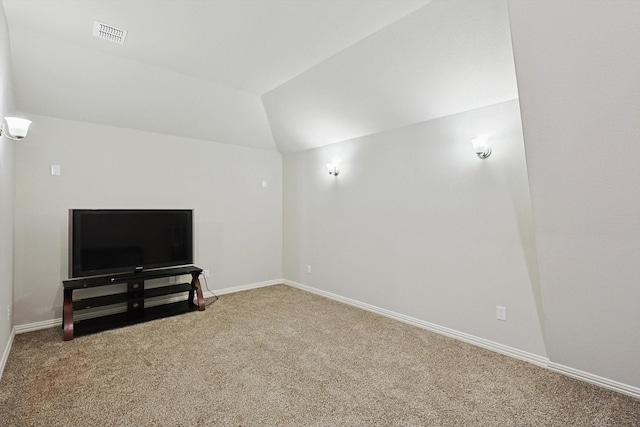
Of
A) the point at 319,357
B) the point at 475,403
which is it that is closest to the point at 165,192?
the point at 319,357

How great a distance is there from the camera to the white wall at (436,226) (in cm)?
272

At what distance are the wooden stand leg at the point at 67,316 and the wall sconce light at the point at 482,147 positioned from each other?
4.14 meters

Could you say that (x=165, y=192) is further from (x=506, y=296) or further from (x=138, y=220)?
(x=506, y=296)

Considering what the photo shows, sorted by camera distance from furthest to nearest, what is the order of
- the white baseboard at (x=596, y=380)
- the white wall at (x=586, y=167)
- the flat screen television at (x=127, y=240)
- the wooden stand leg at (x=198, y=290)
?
the wooden stand leg at (x=198, y=290)
the flat screen television at (x=127, y=240)
the white baseboard at (x=596, y=380)
the white wall at (x=586, y=167)

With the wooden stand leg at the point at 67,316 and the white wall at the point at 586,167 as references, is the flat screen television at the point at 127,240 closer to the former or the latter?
the wooden stand leg at the point at 67,316

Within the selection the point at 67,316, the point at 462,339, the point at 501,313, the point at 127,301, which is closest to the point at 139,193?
the point at 127,301

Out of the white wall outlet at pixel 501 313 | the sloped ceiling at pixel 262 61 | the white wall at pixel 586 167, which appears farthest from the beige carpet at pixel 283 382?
the sloped ceiling at pixel 262 61

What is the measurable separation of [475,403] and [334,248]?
2680 millimetres

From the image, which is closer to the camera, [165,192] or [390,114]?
[390,114]

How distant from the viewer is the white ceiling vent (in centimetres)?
261

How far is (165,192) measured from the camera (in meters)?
4.24

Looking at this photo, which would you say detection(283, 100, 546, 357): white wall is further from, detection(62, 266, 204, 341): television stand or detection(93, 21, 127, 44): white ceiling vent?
detection(93, 21, 127, 44): white ceiling vent

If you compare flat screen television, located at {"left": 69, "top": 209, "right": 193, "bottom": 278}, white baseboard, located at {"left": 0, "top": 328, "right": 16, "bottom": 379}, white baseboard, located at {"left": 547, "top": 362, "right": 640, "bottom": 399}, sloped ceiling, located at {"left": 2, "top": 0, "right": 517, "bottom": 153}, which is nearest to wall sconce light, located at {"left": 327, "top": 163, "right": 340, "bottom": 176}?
sloped ceiling, located at {"left": 2, "top": 0, "right": 517, "bottom": 153}

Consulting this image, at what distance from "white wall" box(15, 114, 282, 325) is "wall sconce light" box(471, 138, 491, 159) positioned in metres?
3.35
